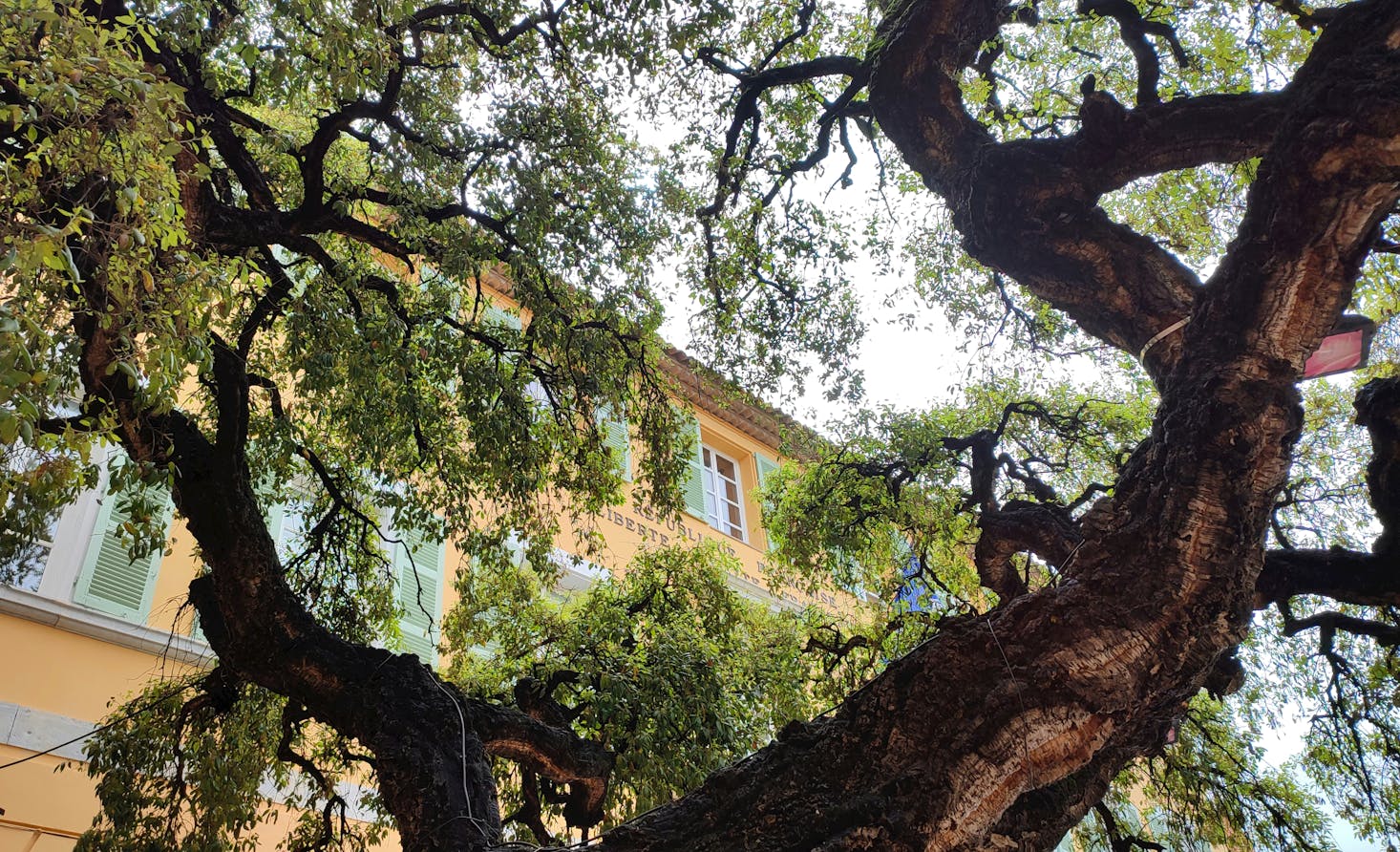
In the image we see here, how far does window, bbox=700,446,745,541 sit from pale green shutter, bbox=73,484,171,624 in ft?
27.2

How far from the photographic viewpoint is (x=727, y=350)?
896 cm

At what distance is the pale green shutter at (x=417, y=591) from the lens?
10570mm

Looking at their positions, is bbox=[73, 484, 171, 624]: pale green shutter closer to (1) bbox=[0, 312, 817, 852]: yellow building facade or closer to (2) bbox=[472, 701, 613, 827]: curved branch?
(1) bbox=[0, 312, 817, 852]: yellow building facade

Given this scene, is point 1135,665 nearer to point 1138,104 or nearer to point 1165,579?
point 1165,579

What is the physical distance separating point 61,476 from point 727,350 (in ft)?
20.1

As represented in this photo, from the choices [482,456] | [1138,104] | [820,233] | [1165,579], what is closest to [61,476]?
[482,456]

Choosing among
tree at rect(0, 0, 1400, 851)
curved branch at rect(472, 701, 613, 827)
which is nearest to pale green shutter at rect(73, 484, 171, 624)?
tree at rect(0, 0, 1400, 851)

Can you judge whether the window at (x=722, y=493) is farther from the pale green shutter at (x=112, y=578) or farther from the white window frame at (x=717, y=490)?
the pale green shutter at (x=112, y=578)

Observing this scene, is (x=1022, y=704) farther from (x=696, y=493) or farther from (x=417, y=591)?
(x=696, y=493)

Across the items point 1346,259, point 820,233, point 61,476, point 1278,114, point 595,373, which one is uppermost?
point 820,233

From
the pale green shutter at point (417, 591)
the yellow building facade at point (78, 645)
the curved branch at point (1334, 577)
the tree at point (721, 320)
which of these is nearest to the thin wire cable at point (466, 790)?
the tree at point (721, 320)

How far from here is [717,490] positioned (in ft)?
53.0

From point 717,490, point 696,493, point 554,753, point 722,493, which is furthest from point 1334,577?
point 722,493

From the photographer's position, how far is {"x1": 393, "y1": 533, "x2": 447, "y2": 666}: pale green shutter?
10.6m
